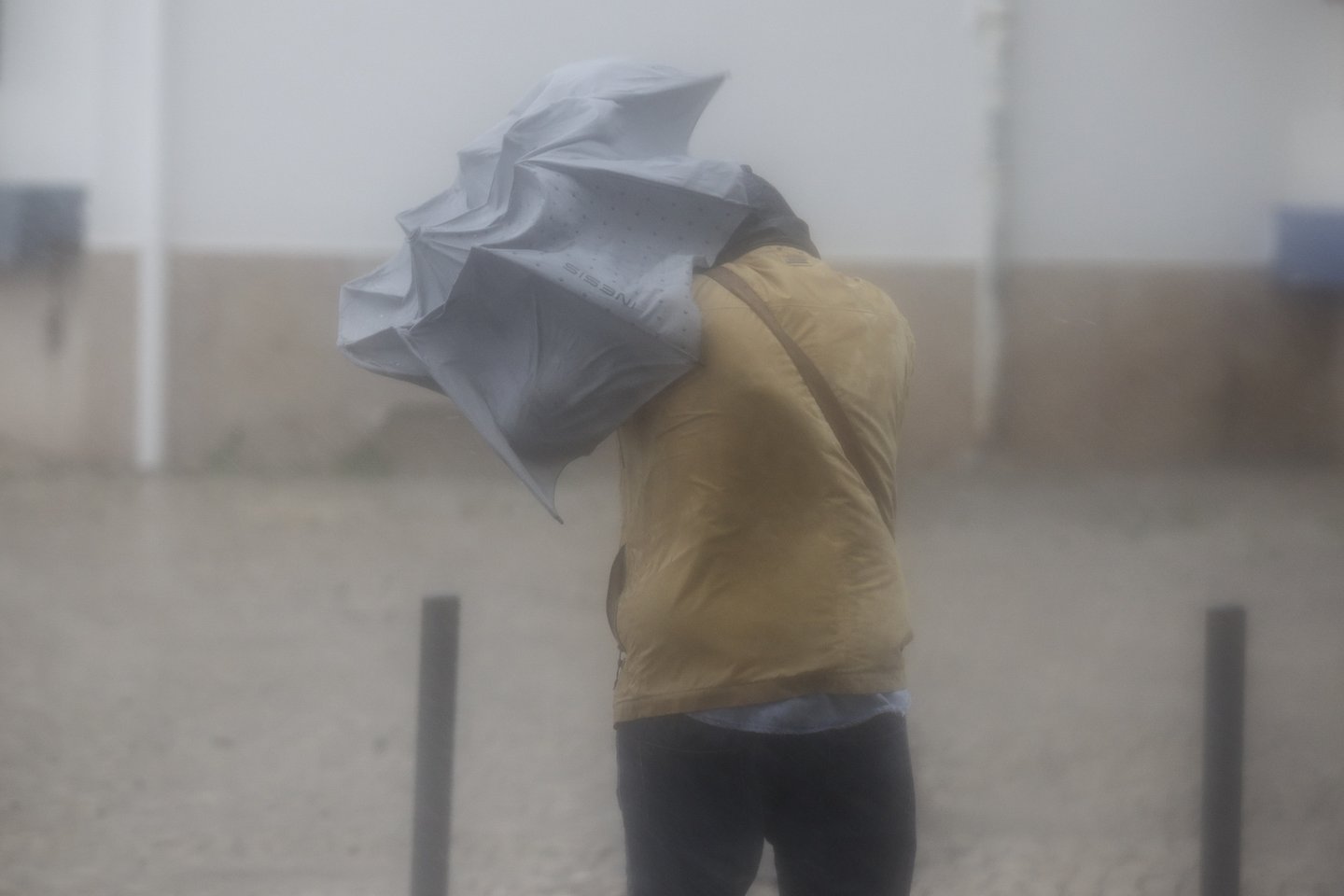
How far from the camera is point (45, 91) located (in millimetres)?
10211

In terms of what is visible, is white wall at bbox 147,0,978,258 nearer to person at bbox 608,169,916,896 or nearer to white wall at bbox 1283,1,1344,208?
white wall at bbox 1283,1,1344,208

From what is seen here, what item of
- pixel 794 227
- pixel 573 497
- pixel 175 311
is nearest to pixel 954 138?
pixel 573 497

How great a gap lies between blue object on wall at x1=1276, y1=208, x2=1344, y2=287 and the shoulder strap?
10.1 meters

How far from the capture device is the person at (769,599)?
201cm

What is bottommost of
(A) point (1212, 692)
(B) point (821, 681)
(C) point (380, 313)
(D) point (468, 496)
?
(D) point (468, 496)

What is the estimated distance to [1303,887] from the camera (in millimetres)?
4211

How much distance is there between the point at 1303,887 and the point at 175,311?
8104mm

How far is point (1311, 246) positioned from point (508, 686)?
25.0 feet

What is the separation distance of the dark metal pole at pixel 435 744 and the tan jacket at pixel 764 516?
1.17 m

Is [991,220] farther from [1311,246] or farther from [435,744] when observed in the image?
[435,744]

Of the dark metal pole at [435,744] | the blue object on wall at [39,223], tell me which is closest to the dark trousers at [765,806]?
the dark metal pole at [435,744]

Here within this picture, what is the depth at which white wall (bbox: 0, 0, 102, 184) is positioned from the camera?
1020 cm

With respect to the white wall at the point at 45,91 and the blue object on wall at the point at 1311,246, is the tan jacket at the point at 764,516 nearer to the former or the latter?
the white wall at the point at 45,91

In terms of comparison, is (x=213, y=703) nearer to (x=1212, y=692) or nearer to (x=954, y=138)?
(x=1212, y=692)
